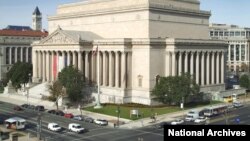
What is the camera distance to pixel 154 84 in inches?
4432

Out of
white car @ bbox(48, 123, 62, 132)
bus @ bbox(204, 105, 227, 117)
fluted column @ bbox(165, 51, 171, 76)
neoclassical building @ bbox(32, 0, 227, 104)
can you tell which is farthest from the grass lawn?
white car @ bbox(48, 123, 62, 132)

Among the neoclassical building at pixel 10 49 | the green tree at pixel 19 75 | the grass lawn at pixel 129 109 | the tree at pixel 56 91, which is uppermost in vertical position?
the neoclassical building at pixel 10 49

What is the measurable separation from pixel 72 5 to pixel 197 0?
4507 centimetres

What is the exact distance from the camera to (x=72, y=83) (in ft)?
359

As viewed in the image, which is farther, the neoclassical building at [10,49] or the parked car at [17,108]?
the neoclassical building at [10,49]

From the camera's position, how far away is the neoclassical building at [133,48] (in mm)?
113312

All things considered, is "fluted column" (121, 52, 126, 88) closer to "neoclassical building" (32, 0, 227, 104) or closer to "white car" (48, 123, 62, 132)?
"neoclassical building" (32, 0, 227, 104)

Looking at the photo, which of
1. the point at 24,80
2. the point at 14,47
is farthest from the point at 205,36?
the point at 14,47

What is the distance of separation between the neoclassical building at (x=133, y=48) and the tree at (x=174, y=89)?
568 cm

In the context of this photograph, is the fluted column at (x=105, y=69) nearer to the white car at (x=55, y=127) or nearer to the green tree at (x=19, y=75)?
the green tree at (x=19, y=75)

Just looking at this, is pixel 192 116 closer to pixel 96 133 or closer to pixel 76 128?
pixel 96 133

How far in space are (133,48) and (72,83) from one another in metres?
20.0

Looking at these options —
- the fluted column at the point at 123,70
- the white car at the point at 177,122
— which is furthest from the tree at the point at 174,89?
the white car at the point at 177,122

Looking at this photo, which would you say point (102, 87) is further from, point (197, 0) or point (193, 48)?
point (197, 0)
